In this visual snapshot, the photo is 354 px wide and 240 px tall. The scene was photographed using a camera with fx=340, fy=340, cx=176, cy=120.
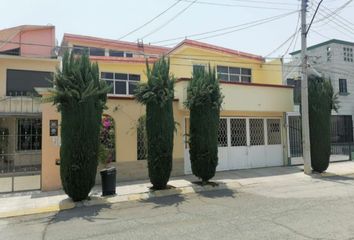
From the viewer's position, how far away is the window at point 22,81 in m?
20.0

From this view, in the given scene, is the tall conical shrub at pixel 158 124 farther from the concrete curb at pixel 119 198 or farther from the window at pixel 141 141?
the window at pixel 141 141

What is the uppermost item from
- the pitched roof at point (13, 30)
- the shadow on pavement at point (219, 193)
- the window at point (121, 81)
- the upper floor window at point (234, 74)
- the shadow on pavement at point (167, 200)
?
the pitched roof at point (13, 30)

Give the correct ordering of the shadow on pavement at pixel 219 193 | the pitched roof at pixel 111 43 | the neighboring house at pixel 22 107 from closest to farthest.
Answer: the shadow on pavement at pixel 219 193 → the neighboring house at pixel 22 107 → the pitched roof at pixel 111 43

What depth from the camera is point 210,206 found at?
9531mm

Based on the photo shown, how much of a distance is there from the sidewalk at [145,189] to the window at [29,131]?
7.85 metres

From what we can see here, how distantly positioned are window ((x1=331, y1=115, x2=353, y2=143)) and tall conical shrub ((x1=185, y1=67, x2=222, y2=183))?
1687cm

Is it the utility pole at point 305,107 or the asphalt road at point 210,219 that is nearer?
the asphalt road at point 210,219

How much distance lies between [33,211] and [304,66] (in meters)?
12.6

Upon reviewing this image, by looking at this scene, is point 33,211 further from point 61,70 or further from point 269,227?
point 269,227

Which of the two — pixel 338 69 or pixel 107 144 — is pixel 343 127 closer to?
pixel 338 69

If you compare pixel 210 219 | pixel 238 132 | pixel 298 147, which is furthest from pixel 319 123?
pixel 210 219

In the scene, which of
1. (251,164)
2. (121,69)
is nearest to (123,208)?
(251,164)

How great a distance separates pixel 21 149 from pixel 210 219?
1468 centimetres

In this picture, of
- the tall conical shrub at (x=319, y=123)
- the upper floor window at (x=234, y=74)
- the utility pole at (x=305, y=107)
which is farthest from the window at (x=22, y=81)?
the tall conical shrub at (x=319, y=123)
